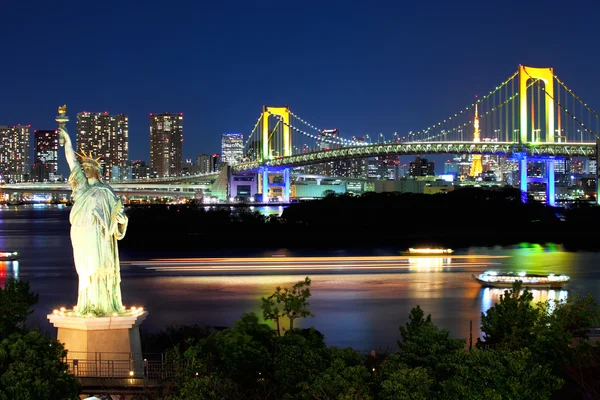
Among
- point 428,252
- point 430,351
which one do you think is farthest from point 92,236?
point 428,252

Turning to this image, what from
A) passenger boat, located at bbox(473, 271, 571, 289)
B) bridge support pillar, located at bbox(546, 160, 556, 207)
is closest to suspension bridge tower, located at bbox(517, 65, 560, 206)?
bridge support pillar, located at bbox(546, 160, 556, 207)

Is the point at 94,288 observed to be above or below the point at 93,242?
below

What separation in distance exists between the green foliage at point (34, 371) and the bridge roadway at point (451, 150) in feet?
147

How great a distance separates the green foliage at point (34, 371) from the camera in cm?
574

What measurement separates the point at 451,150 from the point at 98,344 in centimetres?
4591

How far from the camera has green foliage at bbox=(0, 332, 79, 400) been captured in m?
5.74

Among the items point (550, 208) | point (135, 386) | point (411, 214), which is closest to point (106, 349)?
point (135, 386)

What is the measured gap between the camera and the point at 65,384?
594 centimetres

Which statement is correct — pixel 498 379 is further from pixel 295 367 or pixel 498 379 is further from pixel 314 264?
pixel 314 264

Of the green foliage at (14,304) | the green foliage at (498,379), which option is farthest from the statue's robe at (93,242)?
the green foliage at (498,379)

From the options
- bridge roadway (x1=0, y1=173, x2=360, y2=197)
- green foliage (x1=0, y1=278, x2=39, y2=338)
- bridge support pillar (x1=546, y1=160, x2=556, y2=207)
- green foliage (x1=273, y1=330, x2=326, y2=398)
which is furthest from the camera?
bridge roadway (x1=0, y1=173, x2=360, y2=197)

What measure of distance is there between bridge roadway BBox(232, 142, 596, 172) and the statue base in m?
44.3

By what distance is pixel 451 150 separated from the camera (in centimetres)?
5100

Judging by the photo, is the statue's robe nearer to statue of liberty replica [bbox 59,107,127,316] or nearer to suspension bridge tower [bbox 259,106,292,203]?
statue of liberty replica [bbox 59,107,127,316]
